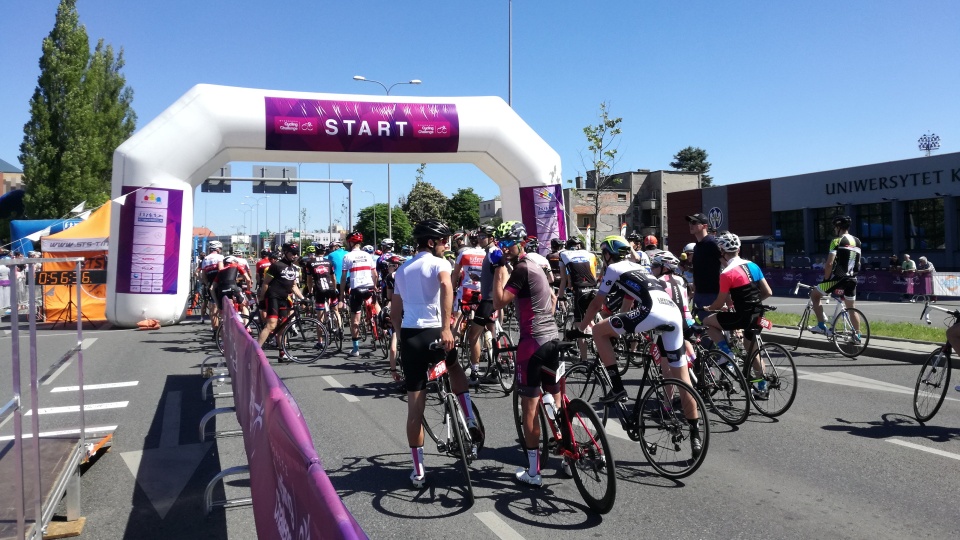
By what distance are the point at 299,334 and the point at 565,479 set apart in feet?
25.8

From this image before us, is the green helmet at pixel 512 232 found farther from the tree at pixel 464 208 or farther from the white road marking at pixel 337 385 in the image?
the tree at pixel 464 208

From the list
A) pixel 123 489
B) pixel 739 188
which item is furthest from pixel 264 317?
pixel 739 188

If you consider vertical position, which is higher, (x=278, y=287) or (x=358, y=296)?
(x=278, y=287)

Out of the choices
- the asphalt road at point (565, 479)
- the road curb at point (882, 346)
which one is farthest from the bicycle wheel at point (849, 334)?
the asphalt road at point (565, 479)

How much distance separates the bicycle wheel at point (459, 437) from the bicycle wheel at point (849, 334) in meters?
8.03

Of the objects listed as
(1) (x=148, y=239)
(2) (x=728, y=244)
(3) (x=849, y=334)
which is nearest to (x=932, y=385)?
(2) (x=728, y=244)

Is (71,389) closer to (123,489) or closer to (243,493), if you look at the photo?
(123,489)

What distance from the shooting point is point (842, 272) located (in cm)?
1139

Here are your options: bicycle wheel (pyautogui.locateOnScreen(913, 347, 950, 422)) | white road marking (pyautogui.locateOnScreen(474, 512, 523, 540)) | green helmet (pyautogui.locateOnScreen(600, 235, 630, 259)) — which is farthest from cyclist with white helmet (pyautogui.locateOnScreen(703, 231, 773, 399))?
white road marking (pyautogui.locateOnScreen(474, 512, 523, 540))

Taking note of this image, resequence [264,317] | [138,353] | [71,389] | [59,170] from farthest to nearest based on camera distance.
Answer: [59,170] → [138,353] → [264,317] → [71,389]

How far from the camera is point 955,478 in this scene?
5410 mm

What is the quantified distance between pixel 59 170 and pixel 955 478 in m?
39.9

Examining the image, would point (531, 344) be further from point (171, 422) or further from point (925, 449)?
point (171, 422)

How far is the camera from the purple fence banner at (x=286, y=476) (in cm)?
208
